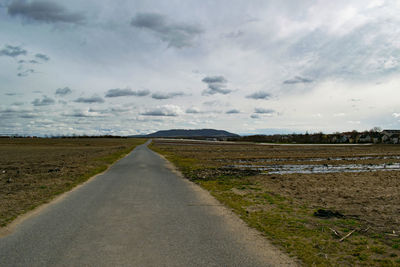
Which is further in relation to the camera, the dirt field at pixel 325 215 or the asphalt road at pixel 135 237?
the dirt field at pixel 325 215

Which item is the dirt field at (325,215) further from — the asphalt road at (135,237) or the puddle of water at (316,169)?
the puddle of water at (316,169)

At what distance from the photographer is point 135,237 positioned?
297 inches

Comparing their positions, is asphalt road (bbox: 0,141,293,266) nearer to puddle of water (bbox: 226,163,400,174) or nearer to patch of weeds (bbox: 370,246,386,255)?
patch of weeds (bbox: 370,246,386,255)

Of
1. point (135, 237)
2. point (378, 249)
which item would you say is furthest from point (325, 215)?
point (135, 237)

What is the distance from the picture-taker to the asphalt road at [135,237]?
6.14 m

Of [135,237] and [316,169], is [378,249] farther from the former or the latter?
[316,169]

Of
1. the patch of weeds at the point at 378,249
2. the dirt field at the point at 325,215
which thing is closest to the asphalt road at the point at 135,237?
the dirt field at the point at 325,215

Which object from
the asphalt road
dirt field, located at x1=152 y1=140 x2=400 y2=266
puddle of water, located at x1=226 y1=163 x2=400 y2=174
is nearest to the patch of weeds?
dirt field, located at x1=152 y1=140 x2=400 y2=266

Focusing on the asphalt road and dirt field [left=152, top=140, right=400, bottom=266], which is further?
dirt field [left=152, top=140, right=400, bottom=266]

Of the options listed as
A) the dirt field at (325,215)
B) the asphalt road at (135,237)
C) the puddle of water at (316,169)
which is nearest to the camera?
the asphalt road at (135,237)

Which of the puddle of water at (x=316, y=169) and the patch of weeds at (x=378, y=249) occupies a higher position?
the patch of weeds at (x=378, y=249)

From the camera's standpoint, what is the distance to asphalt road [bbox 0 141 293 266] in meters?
6.14

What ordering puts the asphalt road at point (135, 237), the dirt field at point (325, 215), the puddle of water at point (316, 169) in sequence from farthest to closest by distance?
the puddle of water at point (316, 169) < the dirt field at point (325, 215) < the asphalt road at point (135, 237)

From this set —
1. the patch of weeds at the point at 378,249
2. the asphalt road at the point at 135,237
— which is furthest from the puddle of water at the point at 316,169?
the patch of weeds at the point at 378,249
